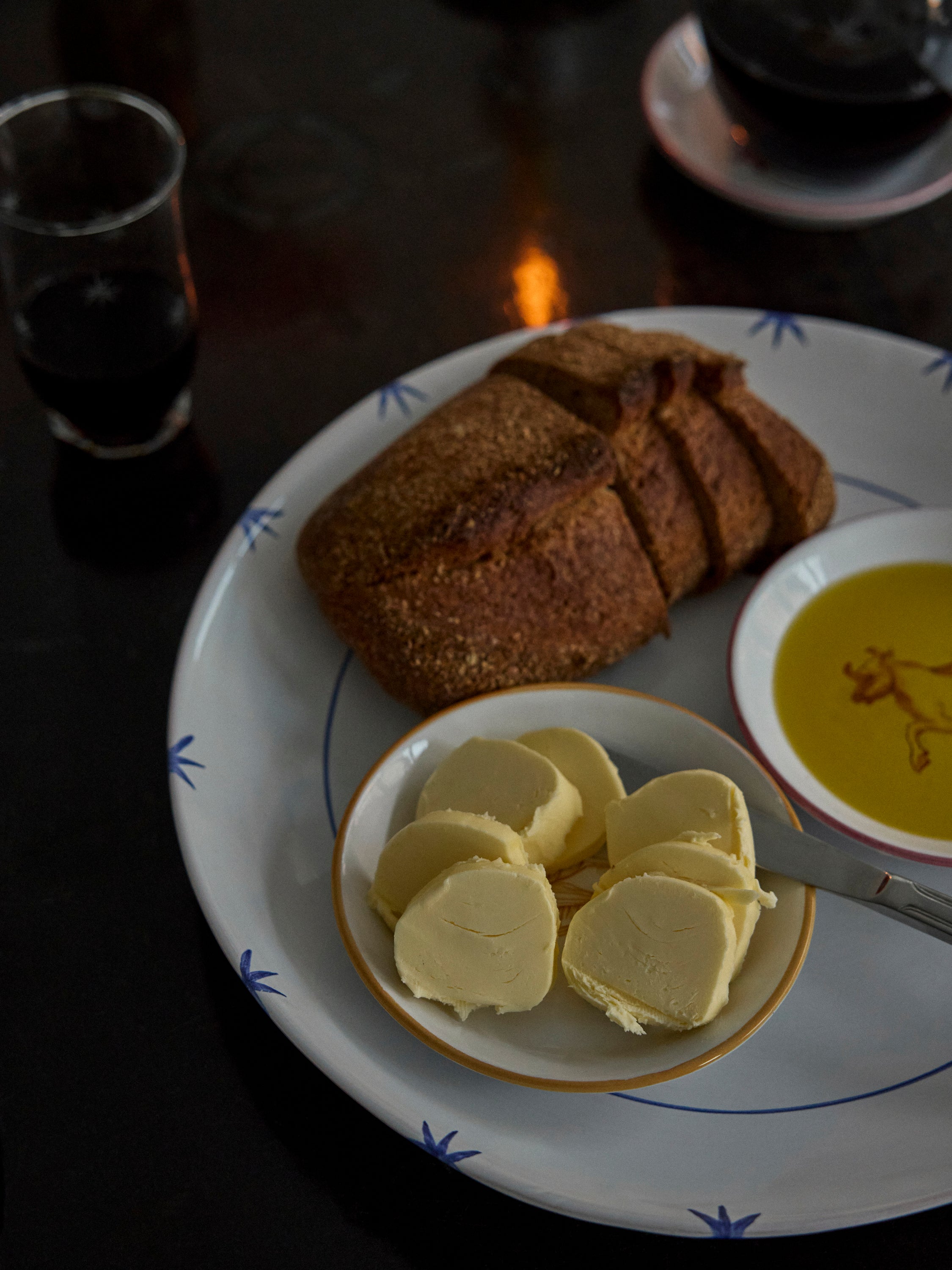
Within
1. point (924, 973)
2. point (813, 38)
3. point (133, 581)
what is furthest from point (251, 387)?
point (924, 973)

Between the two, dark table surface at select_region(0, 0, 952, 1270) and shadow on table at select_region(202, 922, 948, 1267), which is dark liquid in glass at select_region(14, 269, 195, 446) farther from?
shadow on table at select_region(202, 922, 948, 1267)

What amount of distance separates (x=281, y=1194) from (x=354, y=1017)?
18 centimetres

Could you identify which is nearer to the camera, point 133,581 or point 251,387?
point 133,581

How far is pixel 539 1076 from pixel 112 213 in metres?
1.50

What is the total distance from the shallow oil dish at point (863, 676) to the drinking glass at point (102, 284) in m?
0.90

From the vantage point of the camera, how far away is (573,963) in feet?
3.67

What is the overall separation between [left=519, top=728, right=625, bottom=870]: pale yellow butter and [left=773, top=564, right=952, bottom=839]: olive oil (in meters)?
0.29

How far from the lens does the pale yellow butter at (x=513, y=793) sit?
121 centimetres

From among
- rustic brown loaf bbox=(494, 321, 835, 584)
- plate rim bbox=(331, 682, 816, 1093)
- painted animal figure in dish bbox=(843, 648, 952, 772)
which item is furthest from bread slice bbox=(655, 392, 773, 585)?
plate rim bbox=(331, 682, 816, 1093)

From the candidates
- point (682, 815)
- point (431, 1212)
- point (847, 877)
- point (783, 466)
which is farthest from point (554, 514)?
point (431, 1212)

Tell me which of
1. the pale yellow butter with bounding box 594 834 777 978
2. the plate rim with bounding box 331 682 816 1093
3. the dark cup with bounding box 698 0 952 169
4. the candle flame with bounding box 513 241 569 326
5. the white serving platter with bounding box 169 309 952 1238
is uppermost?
the dark cup with bounding box 698 0 952 169

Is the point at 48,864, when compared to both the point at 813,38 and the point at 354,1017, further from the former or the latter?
the point at 813,38

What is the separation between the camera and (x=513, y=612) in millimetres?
1438

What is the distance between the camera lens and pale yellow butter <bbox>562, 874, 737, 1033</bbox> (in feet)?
3.53
